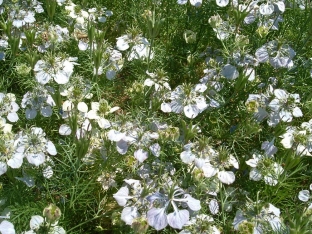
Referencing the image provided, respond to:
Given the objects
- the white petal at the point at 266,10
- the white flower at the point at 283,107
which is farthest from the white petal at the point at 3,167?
the white petal at the point at 266,10

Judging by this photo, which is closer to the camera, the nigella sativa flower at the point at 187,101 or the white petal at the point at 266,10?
the nigella sativa flower at the point at 187,101

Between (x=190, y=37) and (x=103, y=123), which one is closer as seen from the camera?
(x=103, y=123)

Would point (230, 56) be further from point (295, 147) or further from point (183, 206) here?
point (183, 206)

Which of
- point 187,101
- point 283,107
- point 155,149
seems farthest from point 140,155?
point 283,107

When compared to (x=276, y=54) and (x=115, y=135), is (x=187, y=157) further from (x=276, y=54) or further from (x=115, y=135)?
(x=276, y=54)

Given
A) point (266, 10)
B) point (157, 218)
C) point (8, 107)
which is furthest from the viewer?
point (266, 10)

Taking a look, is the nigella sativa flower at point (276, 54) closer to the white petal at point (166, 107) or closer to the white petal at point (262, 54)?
the white petal at point (262, 54)

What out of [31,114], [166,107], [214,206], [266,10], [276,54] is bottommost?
[214,206]

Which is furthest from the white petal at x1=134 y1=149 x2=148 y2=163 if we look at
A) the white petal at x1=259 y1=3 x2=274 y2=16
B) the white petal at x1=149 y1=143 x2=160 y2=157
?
→ the white petal at x1=259 y1=3 x2=274 y2=16

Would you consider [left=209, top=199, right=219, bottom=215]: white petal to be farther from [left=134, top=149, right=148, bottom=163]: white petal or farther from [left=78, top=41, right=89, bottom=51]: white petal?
[left=78, top=41, right=89, bottom=51]: white petal

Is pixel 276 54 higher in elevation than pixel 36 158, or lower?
higher

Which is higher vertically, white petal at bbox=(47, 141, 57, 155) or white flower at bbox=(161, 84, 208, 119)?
white flower at bbox=(161, 84, 208, 119)

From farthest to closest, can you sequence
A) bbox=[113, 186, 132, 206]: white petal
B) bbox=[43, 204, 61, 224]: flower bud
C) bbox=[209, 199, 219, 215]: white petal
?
bbox=[209, 199, 219, 215]: white petal
bbox=[113, 186, 132, 206]: white petal
bbox=[43, 204, 61, 224]: flower bud
